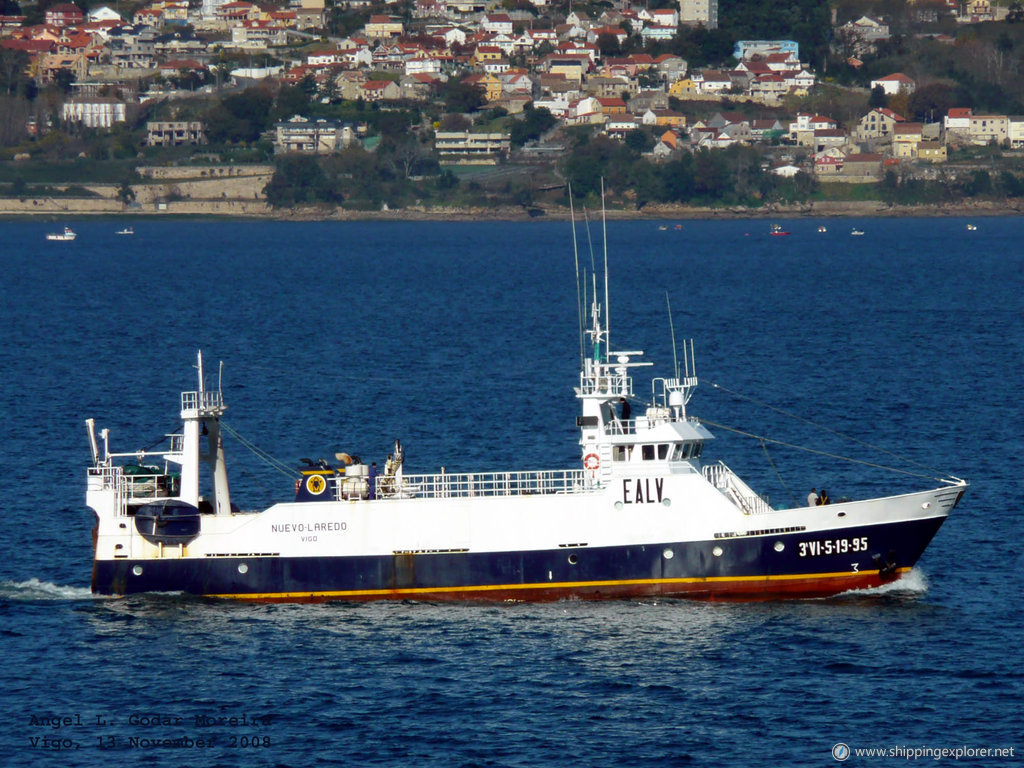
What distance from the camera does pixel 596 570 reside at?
48.8m

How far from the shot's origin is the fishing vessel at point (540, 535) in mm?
48562

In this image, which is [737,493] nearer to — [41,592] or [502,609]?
[502,609]

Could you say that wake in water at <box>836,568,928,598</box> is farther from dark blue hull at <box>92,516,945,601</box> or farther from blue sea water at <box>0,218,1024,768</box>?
dark blue hull at <box>92,516,945,601</box>

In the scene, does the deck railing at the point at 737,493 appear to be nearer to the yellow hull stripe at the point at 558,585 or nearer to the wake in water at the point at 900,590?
the yellow hull stripe at the point at 558,585

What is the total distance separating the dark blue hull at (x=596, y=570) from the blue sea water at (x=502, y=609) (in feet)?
2.04

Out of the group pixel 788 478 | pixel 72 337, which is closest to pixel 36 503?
pixel 788 478

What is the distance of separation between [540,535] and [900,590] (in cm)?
1100

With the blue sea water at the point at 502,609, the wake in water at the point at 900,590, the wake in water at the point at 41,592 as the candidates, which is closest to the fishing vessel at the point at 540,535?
the wake in water at the point at 900,590

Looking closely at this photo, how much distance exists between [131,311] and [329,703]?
4182 inches

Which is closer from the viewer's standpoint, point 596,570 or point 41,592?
point 596,570

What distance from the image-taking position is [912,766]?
38969 mm

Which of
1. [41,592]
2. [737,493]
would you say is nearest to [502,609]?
[737,493]

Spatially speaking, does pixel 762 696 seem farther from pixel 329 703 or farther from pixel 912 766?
pixel 329 703

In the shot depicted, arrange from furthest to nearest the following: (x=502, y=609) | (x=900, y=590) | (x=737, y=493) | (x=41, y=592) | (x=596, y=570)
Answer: (x=41, y=592), (x=900, y=590), (x=737, y=493), (x=596, y=570), (x=502, y=609)
